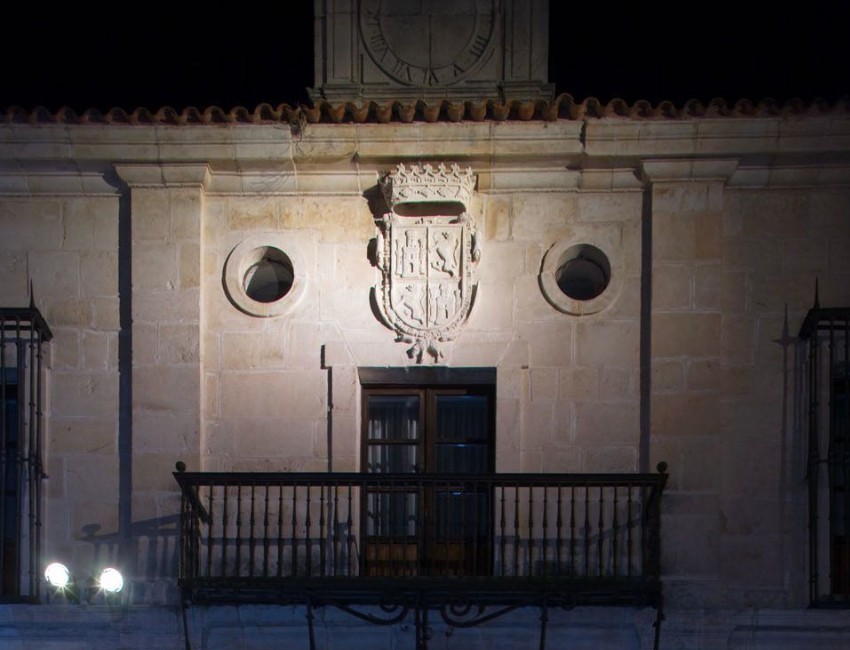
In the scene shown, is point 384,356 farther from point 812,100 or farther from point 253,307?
point 812,100

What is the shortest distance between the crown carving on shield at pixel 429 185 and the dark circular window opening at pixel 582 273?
2.89 feet

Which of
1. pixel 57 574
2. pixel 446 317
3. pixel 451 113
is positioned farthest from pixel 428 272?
pixel 57 574

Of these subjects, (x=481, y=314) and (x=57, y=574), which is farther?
(x=481, y=314)

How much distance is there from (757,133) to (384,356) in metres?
2.94

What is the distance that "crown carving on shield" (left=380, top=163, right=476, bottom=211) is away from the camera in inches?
350

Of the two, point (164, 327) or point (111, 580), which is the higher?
point (164, 327)

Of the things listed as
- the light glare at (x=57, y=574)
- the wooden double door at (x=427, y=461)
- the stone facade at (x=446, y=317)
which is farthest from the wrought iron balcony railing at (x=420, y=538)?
the light glare at (x=57, y=574)

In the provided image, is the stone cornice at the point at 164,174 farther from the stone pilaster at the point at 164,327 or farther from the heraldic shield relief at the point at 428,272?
the heraldic shield relief at the point at 428,272

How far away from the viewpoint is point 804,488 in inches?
351

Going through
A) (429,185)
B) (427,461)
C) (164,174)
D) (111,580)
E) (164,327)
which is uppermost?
(164,174)

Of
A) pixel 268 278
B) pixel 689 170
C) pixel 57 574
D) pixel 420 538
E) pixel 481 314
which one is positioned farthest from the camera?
pixel 268 278

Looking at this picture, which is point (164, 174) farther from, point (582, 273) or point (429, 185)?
point (582, 273)

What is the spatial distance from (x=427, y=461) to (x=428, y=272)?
1324mm

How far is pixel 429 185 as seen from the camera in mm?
8898
